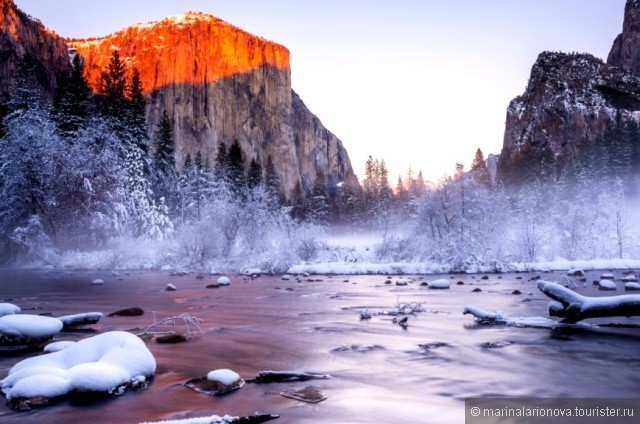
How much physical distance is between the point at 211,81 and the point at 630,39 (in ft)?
412

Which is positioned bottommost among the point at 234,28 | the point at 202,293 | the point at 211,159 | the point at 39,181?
the point at 202,293

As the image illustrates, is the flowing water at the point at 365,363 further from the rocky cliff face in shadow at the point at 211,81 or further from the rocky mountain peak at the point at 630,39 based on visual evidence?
the rocky mountain peak at the point at 630,39

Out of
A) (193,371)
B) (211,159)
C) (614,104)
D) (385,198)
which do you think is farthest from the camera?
(614,104)

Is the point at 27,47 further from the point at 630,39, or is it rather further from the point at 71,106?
the point at 630,39

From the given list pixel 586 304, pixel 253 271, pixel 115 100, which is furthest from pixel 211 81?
pixel 586 304

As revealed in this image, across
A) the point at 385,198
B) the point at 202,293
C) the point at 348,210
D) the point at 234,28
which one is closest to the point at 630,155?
the point at 385,198

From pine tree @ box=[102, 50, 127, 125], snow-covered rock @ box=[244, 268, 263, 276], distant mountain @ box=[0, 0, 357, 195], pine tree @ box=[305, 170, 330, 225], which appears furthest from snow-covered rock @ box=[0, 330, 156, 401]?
distant mountain @ box=[0, 0, 357, 195]

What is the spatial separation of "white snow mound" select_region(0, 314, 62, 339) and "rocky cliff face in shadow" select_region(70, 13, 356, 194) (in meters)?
93.8

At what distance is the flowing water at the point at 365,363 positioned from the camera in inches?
A: 144

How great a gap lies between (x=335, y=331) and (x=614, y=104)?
126 metres

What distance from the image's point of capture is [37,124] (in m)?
31.2

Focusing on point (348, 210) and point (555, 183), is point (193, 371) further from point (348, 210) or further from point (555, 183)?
point (348, 210)

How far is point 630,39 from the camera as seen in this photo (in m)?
134

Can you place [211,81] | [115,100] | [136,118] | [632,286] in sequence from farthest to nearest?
[211,81], [136,118], [115,100], [632,286]
